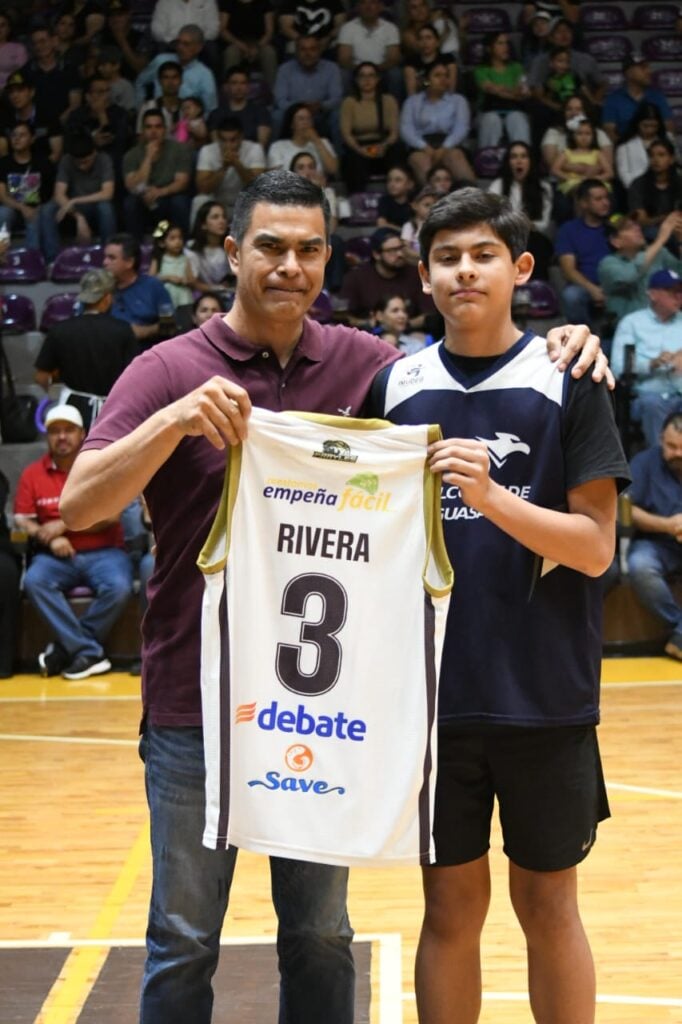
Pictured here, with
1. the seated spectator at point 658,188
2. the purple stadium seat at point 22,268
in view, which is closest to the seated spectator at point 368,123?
the seated spectator at point 658,188

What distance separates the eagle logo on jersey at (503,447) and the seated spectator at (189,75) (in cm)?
1069

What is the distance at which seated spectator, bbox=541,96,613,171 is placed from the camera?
12508mm

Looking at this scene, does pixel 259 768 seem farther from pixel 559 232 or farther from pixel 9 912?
pixel 559 232

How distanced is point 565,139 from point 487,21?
2755 mm

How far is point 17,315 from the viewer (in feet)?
38.0

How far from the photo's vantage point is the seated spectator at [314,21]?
13.5m

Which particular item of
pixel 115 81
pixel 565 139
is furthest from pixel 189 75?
pixel 565 139

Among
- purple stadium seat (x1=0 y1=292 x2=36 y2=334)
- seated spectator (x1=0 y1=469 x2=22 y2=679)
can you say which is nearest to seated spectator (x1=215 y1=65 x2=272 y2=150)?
purple stadium seat (x1=0 y1=292 x2=36 y2=334)

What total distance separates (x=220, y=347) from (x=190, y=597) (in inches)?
20.6

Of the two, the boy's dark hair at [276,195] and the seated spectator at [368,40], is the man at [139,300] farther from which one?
the boy's dark hair at [276,195]

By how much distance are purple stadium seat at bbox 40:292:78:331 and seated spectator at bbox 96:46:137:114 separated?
2.41m

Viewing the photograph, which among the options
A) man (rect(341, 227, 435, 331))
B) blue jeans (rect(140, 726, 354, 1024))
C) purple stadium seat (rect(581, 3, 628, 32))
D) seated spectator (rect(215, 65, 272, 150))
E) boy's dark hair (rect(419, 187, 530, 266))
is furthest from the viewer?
purple stadium seat (rect(581, 3, 628, 32))

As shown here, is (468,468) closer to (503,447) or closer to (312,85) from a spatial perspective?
(503,447)

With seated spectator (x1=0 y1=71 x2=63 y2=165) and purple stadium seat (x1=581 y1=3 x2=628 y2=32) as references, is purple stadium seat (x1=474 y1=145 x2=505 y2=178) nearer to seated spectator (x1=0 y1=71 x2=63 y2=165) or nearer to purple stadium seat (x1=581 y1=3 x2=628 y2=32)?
purple stadium seat (x1=581 y1=3 x2=628 y2=32)
